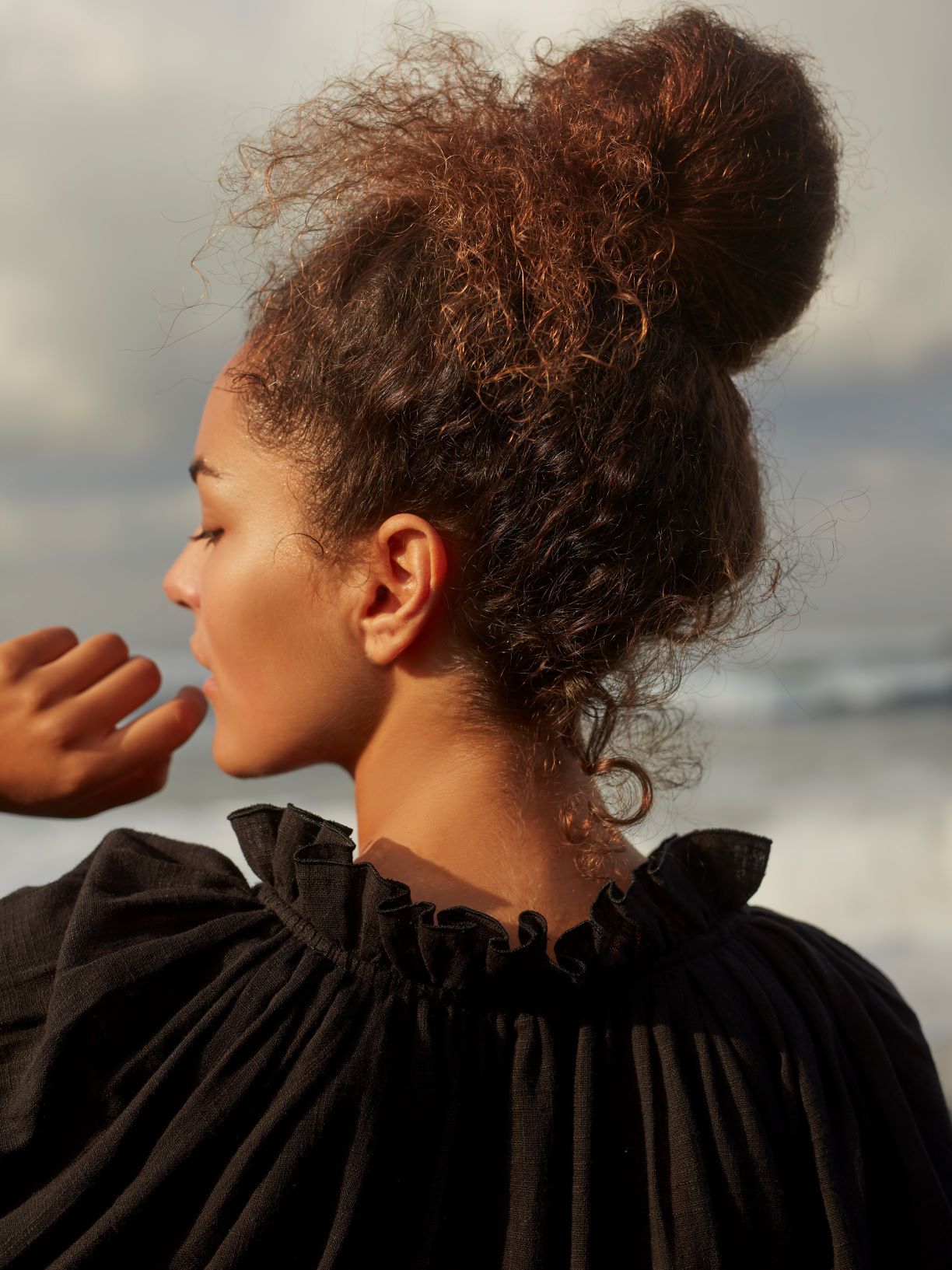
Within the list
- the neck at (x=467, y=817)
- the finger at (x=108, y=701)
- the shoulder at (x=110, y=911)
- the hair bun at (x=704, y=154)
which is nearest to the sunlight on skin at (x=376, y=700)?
the neck at (x=467, y=817)

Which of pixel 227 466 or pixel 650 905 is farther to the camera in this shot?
pixel 227 466

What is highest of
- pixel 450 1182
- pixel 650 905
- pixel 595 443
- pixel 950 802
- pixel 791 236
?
pixel 950 802

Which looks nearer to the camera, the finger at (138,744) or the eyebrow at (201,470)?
the eyebrow at (201,470)

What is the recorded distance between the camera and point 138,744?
1626mm

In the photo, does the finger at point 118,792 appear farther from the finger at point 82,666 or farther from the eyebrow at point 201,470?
the eyebrow at point 201,470

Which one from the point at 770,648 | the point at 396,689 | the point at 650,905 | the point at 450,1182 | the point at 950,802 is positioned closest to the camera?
the point at 450,1182

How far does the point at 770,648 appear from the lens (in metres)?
1.71

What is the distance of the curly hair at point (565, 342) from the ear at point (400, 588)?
0.03m

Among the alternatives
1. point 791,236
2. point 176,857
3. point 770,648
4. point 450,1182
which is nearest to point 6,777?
point 176,857

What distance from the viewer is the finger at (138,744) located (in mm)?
1621

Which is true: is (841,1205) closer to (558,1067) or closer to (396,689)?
(558,1067)

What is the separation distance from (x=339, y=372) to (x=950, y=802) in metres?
7.80

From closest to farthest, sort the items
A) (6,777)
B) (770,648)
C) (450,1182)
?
(450,1182)
(6,777)
(770,648)

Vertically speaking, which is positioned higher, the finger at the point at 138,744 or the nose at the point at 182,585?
the nose at the point at 182,585
